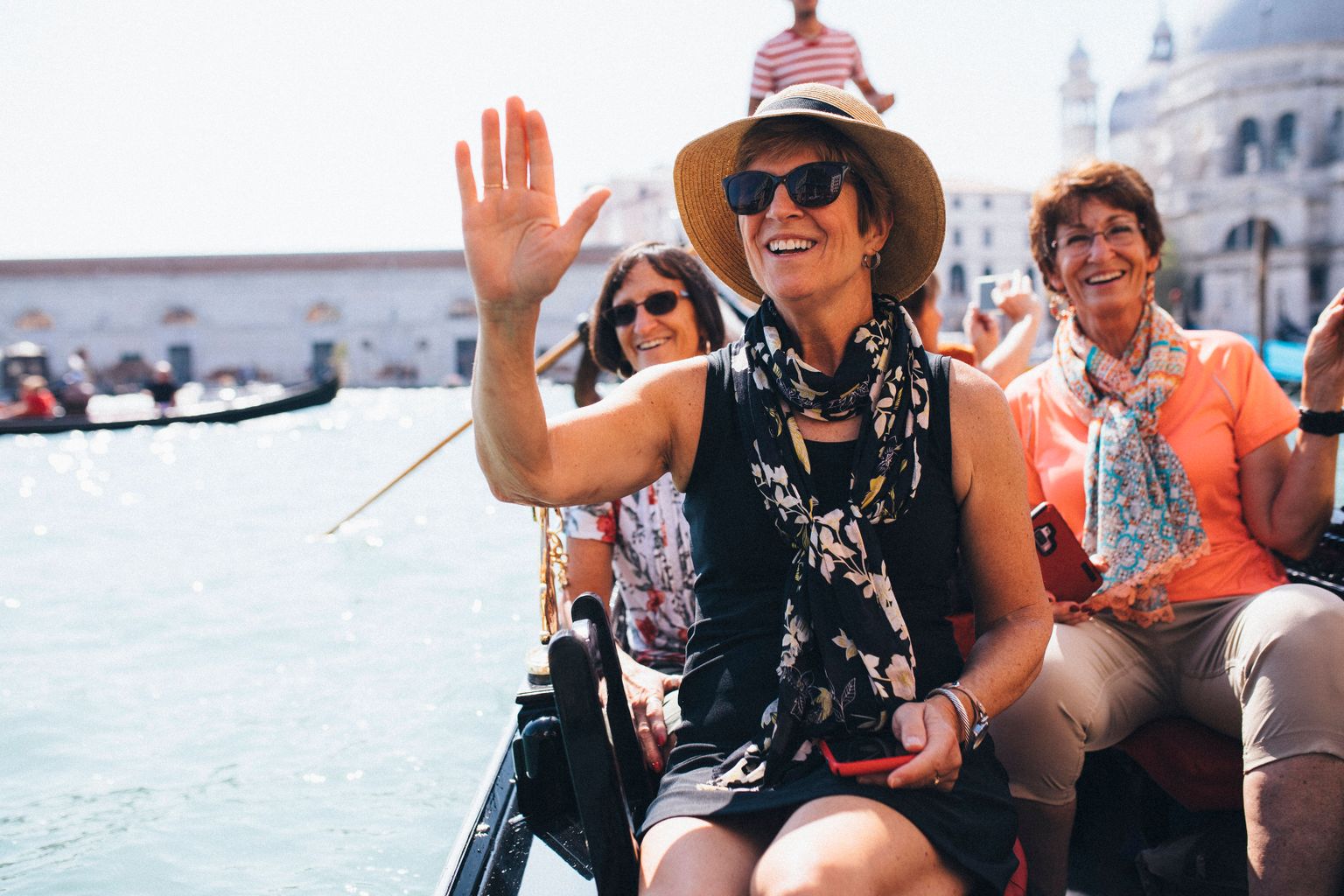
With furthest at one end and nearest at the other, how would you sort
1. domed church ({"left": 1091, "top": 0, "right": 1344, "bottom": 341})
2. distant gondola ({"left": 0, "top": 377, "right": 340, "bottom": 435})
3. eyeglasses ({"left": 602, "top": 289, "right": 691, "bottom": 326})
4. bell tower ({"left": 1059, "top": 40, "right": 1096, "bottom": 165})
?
1. bell tower ({"left": 1059, "top": 40, "right": 1096, "bottom": 165})
2. domed church ({"left": 1091, "top": 0, "right": 1344, "bottom": 341})
3. distant gondola ({"left": 0, "top": 377, "right": 340, "bottom": 435})
4. eyeglasses ({"left": 602, "top": 289, "right": 691, "bottom": 326})

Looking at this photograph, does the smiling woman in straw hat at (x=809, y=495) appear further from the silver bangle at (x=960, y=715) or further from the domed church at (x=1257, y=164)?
the domed church at (x=1257, y=164)

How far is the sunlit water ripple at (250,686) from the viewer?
2424mm

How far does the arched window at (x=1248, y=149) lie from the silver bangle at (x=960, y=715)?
32606 millimetres

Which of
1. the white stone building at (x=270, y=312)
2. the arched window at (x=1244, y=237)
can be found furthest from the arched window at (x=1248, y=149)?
the white stone building at (x=270, y=312)

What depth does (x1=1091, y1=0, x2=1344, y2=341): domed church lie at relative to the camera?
90.3 feet

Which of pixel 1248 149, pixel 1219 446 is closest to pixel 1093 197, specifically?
pixel 1219 446

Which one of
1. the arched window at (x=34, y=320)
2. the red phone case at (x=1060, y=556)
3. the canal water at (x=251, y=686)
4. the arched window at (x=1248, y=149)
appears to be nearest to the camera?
the red phone case at (x=1060, y=556)

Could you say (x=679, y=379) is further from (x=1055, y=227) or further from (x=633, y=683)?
(x=1055, y=227)

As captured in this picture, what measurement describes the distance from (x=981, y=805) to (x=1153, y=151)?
3545 centimetres

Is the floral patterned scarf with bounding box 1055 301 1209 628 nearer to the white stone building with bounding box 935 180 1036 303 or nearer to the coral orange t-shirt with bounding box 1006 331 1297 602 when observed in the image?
the coral orange t-shirt with bounding box 1006 331 1297 602

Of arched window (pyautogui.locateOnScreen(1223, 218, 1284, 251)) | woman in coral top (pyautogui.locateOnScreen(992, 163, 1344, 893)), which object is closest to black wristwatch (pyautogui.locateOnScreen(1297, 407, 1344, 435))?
woman in coral top (pyautogui.locateOnScreen(992, 163, 1344, 893))

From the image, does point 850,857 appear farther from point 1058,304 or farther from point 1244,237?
point 1244,237

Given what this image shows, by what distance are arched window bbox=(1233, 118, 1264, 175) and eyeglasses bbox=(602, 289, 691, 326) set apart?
32.1m

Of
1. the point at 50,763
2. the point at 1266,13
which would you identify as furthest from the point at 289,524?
the point at 1266,13
